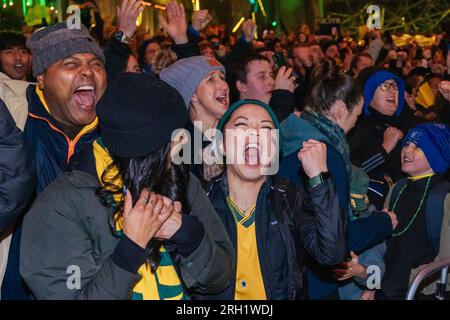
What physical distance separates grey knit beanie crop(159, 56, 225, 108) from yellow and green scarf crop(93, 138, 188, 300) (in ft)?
6.55

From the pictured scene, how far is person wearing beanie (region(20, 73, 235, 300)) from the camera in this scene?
7.20 ft

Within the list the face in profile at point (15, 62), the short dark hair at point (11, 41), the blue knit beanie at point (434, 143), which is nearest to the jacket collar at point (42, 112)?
the blue knit beanie at point (434, 143)

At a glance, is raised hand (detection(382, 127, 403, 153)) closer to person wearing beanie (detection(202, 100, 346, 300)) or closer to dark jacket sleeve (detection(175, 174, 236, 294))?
person wearing beanie (detection(202, 100, 346, 300))

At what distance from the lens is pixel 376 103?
17.9 ft

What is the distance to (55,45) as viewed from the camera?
346 cm

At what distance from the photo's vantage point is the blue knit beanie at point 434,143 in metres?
4.20

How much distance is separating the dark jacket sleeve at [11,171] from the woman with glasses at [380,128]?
2818 millimetres

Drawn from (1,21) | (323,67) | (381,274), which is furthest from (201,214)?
(1,21)

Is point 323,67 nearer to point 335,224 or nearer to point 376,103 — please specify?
point 376,103

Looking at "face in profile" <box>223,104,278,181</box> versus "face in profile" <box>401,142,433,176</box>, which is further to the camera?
"face in profile" <box>401,142,433,176</box>

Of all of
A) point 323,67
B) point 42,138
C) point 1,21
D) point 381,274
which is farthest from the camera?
point 1,21

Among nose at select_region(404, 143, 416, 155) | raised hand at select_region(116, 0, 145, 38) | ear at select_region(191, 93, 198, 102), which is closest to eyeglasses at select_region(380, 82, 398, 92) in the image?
nose at select_region(404, 143, 416, 155)

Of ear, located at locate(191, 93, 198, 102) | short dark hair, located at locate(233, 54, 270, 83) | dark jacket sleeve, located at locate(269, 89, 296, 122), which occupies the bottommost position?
dark jacket sleeve, located at locate(269, 89, 296, 122)
